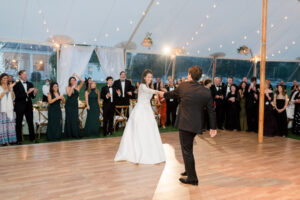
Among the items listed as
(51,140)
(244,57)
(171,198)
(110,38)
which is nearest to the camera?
(171,198)

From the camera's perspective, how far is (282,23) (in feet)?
30.4

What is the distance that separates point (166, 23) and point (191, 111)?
610 centimetres

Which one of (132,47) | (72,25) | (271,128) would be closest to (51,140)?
(72,25)

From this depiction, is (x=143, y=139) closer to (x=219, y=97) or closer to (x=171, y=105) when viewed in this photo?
(x=171, y=105)

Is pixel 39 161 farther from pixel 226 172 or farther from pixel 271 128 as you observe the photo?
pixel 271 128

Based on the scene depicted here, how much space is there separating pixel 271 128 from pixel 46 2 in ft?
21.9

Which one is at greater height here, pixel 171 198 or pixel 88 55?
pixel 88 55

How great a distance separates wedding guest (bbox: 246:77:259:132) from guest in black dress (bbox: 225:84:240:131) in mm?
288

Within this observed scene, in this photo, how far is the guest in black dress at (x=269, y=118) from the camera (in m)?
6.62

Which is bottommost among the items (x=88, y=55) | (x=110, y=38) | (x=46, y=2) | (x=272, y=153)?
(x=272, y=153)

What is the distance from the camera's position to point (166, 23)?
334 inches


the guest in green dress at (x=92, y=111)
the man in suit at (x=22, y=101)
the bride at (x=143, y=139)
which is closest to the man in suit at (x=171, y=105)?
the guest in green dress at (x=92, y=111)

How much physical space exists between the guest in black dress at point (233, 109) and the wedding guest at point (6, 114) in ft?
17.7

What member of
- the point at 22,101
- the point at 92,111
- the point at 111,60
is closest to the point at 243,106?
the point at 92,111
